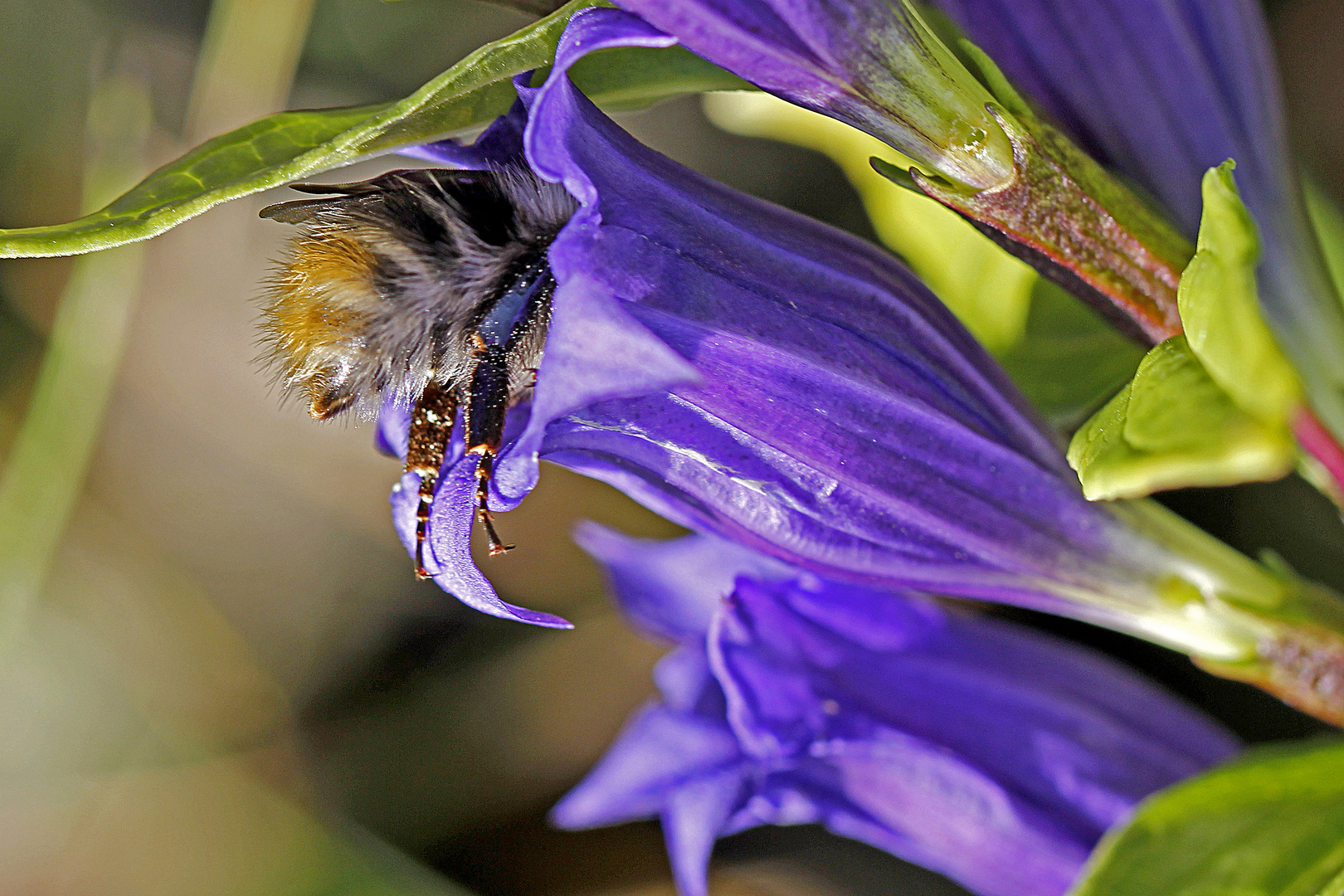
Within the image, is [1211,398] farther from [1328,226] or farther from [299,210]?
[1328,226]

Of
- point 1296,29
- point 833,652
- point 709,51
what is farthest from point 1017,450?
point 1296,29

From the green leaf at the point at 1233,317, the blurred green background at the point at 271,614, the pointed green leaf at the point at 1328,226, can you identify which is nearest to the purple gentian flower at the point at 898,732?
the green leaf at the point at 1233,317

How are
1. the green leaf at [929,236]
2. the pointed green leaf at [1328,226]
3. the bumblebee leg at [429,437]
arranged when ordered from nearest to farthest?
the bumblebee leg at [429,437] → the green leaf at [929,236] → the pointed green leaf at [1328,226]

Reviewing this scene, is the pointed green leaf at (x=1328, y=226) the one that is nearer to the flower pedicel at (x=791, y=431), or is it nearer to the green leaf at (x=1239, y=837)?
the flower pedicel at (x=791, y=431)

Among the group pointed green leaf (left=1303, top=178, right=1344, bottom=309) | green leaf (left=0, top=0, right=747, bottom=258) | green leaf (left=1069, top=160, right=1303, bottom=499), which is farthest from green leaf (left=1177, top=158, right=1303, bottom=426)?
pointed green leaf (left=1303, top=178, right=1344, bottom=309)

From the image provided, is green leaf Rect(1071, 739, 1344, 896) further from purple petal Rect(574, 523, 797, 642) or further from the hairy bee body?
the hairy bee body

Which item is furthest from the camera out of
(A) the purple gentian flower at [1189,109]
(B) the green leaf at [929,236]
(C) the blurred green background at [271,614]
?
(C) the blurred green background at [271,614]

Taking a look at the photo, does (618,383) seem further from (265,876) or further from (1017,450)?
(265,876)
